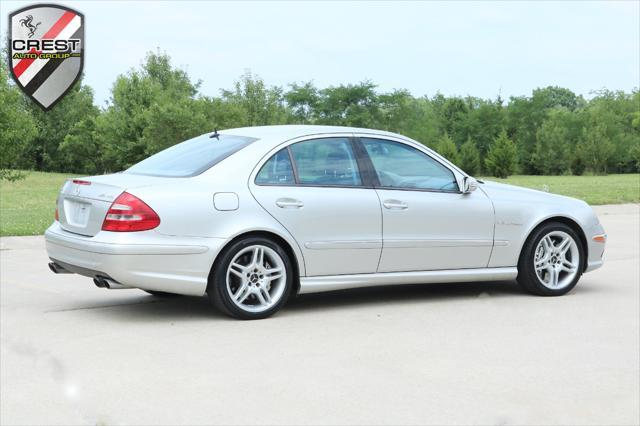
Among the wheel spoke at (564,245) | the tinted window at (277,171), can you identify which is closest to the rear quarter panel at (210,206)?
the tinted window at (277,171)

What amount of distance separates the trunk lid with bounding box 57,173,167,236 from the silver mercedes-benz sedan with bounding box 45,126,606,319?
14mm

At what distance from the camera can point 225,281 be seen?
23.6ft

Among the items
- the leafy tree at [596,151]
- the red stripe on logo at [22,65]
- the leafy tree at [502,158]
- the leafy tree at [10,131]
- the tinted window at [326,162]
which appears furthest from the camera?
the leafy tree at [596,151]

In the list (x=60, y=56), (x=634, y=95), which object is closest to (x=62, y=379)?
(x=60, y=56)

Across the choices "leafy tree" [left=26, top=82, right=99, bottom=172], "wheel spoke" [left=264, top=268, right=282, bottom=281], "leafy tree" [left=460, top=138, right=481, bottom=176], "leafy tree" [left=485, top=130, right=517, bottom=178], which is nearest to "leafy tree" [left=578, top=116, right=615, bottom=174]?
"leafy tree" [left=460, top=138, right=481, bottom=176]

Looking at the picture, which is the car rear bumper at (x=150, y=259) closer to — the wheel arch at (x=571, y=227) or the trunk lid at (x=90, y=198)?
the trunk lid at (x=90, y=198)

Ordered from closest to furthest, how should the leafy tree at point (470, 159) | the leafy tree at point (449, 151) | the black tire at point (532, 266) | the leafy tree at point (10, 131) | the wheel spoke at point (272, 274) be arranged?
the wheel spoke at point (272, 274)
the black tire at point (532, 266)
the leafy tree at point (10, 131)
the leafy tree at point (449, 151)
the leafy tree at point (470, 159)

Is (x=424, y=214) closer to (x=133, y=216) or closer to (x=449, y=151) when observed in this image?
(x=133, y=216)

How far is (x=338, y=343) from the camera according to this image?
21.5 feet

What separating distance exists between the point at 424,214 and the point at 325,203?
38.5 inches

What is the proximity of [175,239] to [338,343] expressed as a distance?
1.49 metres

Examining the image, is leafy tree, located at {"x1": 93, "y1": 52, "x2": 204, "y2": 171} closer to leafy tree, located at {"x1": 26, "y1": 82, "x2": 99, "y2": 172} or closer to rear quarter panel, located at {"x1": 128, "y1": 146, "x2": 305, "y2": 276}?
leafy tree, located at {"x1": 26, "y1": 82, "x2": 99, "y2": 172}

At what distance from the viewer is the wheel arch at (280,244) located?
7.20 meters

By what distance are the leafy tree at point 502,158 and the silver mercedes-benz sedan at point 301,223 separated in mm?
48031
